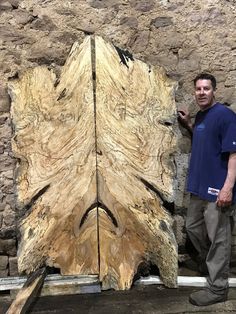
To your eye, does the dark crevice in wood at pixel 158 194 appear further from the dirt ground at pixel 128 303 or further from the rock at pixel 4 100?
the rock at pixel 4 100

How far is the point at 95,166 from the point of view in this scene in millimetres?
3105

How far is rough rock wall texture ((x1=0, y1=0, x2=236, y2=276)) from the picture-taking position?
313 centimetres

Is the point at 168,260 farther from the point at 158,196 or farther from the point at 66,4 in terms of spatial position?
the point at 66,4

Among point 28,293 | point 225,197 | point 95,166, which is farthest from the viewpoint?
point 95,166

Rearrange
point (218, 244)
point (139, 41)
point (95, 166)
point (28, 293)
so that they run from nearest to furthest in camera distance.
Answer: point (28, 293)
point (218, 244)
point (95, 166)
point (139, 41)

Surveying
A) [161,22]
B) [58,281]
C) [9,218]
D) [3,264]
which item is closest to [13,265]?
[3,264]

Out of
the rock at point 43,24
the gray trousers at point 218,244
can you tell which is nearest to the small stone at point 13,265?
the gray trousers at point 218,244

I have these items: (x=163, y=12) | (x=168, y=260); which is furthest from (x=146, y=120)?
(x=168, y=260)

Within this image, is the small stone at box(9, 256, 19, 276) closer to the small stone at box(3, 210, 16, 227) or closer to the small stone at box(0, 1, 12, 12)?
the small stone at box(3, 210, 16, 227)

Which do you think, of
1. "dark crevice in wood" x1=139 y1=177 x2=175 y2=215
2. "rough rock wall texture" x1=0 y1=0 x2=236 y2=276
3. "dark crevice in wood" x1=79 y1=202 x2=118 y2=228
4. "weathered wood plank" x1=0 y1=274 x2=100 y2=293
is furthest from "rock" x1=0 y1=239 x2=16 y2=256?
"dark crevice in wood" x1=139 y1=177 x2=175 y2=215

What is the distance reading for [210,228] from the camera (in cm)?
302

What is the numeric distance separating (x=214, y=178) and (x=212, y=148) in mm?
198

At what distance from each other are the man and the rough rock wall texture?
309 millimetres

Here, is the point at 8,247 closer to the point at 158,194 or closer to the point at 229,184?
the point at 158,194
